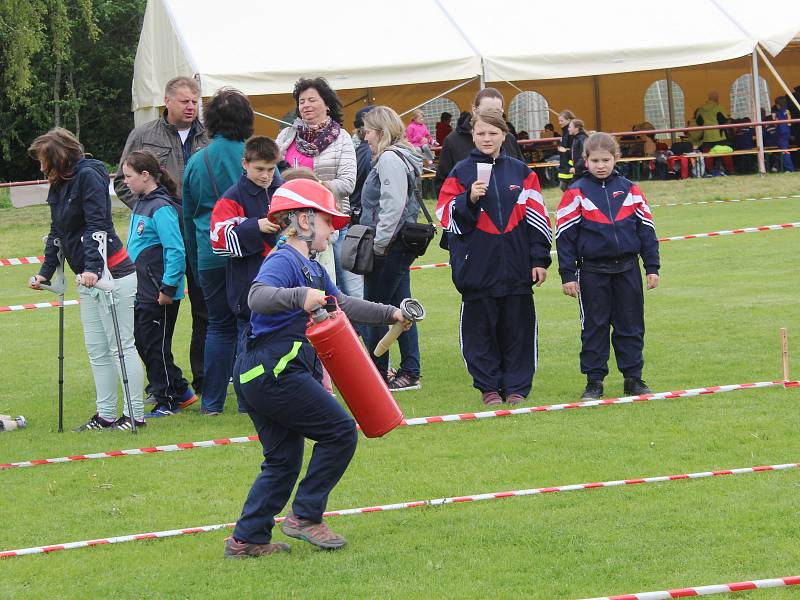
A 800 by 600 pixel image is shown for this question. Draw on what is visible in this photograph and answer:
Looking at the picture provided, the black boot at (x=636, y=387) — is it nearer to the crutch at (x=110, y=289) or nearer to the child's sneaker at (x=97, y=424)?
the crutch at (x=110, y=289)

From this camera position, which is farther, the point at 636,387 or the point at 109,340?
the point at 636,387

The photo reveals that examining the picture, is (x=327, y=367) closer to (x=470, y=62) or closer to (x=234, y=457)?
(x=234, y=457)

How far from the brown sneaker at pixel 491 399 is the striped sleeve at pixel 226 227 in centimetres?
189

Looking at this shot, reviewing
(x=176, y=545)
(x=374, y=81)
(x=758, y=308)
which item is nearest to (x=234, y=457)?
(x=176, y=545)

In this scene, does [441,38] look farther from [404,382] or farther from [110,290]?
[110,290]

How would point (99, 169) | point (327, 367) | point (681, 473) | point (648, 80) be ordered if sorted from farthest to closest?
point (648, 80)
point (99, 169)
point (681, 473)
point (327, 367)

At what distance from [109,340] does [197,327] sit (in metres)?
1.29

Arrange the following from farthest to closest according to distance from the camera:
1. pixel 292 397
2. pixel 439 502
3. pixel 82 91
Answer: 1. pixel 82 91
2. pixel 439 502
3. pixel 292 397

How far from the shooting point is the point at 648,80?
108 ft

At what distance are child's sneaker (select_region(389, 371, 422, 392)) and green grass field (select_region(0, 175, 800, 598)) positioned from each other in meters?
0.12

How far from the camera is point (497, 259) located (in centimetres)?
832

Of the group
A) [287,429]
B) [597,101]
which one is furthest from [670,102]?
[287,429]

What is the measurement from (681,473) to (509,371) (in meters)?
2.24

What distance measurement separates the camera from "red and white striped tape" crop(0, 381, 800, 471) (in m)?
7.53
